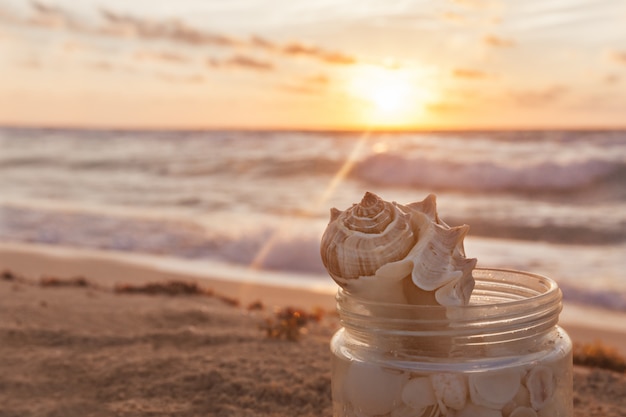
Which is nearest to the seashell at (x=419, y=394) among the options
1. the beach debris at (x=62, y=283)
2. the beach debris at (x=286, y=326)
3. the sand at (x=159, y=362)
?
the sand at (x=159, y=362)

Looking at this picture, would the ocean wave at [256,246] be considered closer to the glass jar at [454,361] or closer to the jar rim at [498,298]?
the jar rim at [498,298]

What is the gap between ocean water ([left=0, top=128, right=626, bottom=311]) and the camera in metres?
9.14

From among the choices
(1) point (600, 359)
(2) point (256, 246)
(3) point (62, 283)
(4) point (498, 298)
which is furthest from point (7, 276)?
(4) point (498, 298)

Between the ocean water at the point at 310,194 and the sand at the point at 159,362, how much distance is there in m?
3.08

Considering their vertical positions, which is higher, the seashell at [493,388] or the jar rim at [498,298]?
the jar rim at [498,298]

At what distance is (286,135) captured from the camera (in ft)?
106

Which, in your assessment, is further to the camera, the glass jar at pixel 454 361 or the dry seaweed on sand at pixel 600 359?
the dry seaweed on sand at pixel 600 359

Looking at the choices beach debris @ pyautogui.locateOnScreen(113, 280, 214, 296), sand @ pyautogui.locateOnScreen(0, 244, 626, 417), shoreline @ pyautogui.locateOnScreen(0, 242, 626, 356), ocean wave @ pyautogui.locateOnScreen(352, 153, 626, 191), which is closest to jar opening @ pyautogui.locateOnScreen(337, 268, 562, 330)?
sand @ pyautogui.locateOnScreen(0, 244, 626, 417)

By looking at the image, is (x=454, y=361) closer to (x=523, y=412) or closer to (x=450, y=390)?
(x=450, y=390)

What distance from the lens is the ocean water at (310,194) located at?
30.0 feet

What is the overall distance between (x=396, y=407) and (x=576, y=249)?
8.33 meters

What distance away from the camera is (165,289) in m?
5.45

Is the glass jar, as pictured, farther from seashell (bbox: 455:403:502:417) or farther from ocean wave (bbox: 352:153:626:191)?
ocean wave (bbox: 352:153:626:191)

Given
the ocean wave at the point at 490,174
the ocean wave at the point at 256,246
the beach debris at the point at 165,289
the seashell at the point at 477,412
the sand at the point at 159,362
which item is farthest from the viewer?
the ocean wave at the point at 490,174
